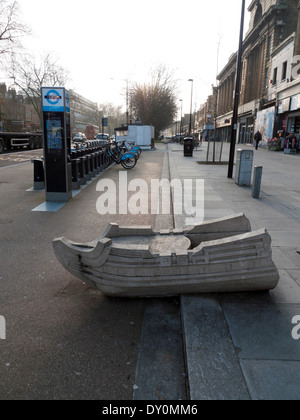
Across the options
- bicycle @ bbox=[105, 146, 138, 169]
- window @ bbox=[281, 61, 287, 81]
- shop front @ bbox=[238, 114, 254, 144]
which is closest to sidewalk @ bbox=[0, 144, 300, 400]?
bicycle @ bbox=[105, 146, 138, 169]

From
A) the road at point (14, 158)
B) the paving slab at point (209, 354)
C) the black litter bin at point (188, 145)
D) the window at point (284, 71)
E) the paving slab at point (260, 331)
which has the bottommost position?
the paving slab at point (209, 354)

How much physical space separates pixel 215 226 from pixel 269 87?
36.7 m

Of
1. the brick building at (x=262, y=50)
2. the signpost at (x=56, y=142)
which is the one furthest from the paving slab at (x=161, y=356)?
the brick building at (x=262, y=50)

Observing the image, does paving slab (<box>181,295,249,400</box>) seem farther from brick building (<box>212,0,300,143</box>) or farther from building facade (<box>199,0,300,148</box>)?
brick building (<box>212,0,300,143</box>)

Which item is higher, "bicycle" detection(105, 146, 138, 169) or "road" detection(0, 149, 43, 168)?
"bicycle" detection(105, 146, 138, 169)

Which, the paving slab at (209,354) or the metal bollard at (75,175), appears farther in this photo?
the metal bollard at (75,175)

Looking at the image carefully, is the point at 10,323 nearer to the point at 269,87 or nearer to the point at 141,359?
the point at 141,359

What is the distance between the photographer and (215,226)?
3521mm

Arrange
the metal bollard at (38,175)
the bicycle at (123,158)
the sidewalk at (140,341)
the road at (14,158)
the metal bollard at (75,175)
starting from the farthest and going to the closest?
the road at (14,158), the bicycle at (123,158), the metal bollard at (75,175), the metal bollard at (38,175), the sidewalk at (140,341)

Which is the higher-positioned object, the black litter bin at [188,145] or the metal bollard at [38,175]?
the black litter bin at [188,145]

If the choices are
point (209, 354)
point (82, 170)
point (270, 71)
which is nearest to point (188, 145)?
point (82, 170)

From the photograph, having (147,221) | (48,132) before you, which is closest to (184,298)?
(147,221)

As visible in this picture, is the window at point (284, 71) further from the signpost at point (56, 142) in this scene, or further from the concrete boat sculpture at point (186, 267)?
the concrete boat sculpture at point (186, 267)


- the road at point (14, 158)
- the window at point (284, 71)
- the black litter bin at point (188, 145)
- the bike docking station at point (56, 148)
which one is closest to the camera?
the bike docking station at point (56, 148)
